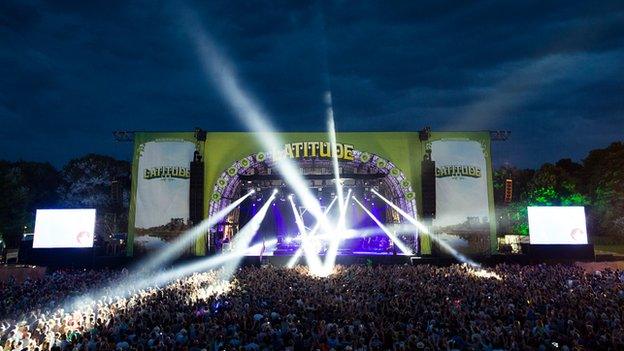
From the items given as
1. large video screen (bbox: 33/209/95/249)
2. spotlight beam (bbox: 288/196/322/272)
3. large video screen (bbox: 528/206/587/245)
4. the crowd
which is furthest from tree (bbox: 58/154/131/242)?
the crowd

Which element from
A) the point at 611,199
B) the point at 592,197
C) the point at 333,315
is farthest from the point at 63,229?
the point at 592,197

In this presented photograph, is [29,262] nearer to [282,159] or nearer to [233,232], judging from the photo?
[233,232]

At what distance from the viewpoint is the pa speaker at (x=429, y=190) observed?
2267 centimetres

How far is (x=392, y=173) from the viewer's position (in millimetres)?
23922

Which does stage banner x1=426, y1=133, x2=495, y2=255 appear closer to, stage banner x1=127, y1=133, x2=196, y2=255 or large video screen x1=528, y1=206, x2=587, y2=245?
large video screen x1=528, y1=206, x2=587, y2=245

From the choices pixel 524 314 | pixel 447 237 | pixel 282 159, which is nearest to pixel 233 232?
pixel 282 159

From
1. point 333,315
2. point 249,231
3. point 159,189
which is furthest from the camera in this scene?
point 249,231

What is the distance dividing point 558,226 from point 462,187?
4.83m

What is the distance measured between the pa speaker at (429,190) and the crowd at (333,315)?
9.35 m

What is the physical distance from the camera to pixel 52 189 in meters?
61.4

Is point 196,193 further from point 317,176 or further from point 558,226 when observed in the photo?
point 558,226

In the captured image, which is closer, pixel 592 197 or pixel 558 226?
pixel 558 226

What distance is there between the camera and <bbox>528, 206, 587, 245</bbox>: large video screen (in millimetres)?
20938

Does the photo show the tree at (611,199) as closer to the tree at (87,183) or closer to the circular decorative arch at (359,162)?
the circular decorative arch at (359,162)
